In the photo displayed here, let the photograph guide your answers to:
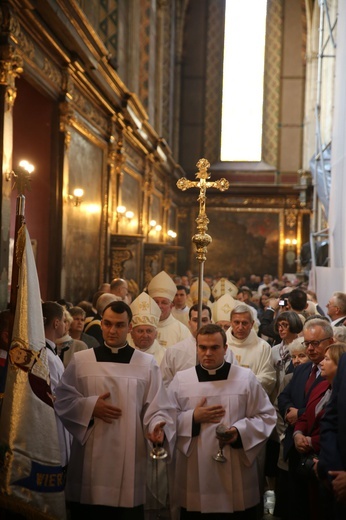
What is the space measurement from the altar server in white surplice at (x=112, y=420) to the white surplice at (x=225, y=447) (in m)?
0.26

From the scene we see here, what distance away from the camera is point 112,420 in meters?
4.54

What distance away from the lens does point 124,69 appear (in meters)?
16.8

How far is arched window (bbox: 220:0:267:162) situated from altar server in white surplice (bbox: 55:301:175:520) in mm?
24725

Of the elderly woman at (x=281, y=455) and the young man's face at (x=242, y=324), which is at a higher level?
the young man's face at (x=242, y=324)

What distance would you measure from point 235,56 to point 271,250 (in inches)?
328

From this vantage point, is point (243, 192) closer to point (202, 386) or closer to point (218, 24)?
point (218, 24)

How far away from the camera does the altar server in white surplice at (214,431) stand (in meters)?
4.66

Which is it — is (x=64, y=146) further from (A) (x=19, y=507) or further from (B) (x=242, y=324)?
(A) (x=19, y=507)

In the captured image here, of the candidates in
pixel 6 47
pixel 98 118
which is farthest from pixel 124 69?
pixel 6 47

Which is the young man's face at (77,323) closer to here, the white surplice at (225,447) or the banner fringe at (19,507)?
the white surplice at (225,447)

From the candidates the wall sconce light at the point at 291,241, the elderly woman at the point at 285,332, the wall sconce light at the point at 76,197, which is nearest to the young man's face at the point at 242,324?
the elderly woman at the point at 285,332

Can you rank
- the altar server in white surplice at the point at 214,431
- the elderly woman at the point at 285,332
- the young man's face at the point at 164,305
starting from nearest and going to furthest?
the altar server in white surplice at the point at 214,431 → the elderly woman at the point at 285,332 → the young man's face at the point at 164,305

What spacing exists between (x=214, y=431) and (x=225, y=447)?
14cm

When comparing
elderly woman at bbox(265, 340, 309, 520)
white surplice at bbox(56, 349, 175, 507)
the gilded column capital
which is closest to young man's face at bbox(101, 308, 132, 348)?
white surplice at bbox(56, 349, 175, 507)
